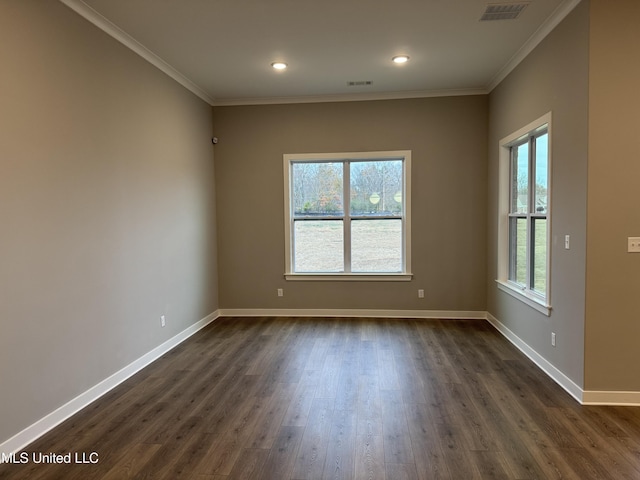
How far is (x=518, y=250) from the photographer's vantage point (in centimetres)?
426

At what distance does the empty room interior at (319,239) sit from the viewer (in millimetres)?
2324

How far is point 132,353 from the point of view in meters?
3.44

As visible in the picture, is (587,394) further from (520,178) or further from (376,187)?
(376,187)

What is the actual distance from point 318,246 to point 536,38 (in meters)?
3.37

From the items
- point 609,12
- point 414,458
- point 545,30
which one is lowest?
point 414,458

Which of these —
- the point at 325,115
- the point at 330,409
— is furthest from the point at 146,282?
the point at 325,115

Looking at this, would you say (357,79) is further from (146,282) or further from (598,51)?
(146,282)

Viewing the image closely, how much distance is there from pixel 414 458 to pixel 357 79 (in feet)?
12.7

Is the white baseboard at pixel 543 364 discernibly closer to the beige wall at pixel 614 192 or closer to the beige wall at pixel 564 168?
the beige wall at pixel 564 168

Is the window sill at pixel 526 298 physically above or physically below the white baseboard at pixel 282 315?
above

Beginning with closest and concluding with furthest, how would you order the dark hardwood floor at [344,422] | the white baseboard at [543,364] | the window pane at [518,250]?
the dark hardwood floor at [344,422]
the white baseboard at [543,364]
the window pane at [518,250]

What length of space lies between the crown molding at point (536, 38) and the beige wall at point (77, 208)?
357cm

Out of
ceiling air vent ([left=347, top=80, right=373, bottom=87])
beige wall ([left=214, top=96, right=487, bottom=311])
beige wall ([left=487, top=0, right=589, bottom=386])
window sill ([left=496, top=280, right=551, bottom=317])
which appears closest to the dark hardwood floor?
beige wall ([left=487, top=0, right=589, bottom=386])

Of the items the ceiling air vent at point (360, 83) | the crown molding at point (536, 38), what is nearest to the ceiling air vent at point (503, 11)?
the crown molding at point (536, 38)
